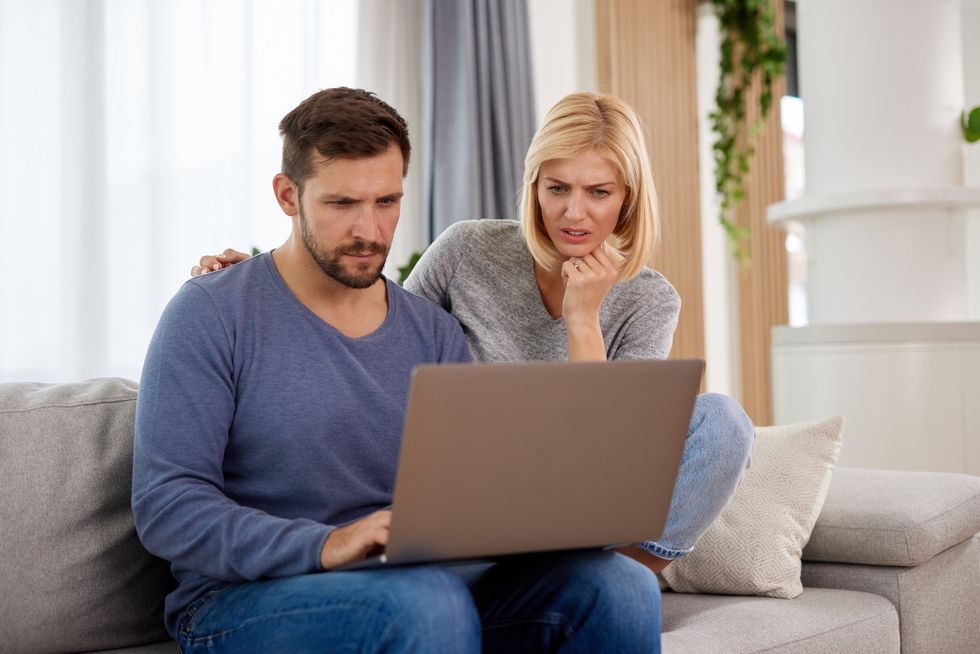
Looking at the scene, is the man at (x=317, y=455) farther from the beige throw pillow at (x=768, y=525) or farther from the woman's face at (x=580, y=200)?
the beige throw pillow at (x=768, y=525)

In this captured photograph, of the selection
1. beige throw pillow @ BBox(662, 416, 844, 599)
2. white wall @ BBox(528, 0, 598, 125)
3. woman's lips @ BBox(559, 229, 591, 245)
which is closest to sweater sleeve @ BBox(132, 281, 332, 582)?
woman's lips @ BBox(559, 229, 591, 245)

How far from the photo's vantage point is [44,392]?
1.65 m

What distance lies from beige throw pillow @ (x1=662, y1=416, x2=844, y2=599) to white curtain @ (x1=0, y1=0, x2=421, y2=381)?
6.66 feet

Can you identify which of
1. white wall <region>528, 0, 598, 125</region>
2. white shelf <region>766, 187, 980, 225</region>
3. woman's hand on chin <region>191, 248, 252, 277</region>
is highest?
white wall <region>528, 0, 598, 125</region>

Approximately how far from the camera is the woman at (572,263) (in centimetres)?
196

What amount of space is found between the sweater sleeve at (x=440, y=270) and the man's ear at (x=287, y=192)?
51 centimetres

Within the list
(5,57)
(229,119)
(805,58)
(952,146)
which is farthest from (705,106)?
(5,57)

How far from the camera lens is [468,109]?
13.0 ft

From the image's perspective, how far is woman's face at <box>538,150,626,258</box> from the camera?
1.97 meters

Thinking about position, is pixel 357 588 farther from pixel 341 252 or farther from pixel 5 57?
pixel 5 57

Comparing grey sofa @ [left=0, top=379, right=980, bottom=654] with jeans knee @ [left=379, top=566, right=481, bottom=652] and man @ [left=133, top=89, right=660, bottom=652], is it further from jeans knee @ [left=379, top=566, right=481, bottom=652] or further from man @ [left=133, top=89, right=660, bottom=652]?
jeans knee @ [left=379, top=566, right=481, bottom=652]

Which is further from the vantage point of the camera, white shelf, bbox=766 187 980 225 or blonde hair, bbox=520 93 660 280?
white shelf, bbox=766 187 980 225

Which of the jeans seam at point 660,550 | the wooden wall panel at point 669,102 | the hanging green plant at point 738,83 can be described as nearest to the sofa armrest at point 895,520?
the jeans seam at point 660,550

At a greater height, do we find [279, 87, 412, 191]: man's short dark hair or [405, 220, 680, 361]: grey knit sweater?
[279, 87, 412, 191]: man's short dark hair
